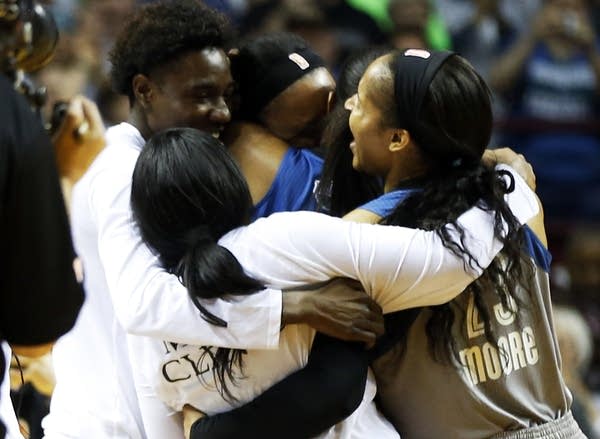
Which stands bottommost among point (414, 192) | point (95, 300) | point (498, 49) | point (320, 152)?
point (498, 49)

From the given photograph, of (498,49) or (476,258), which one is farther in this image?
(498,49)

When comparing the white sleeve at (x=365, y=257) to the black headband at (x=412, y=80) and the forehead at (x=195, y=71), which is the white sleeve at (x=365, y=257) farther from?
the forehead at (x=195, y=71)

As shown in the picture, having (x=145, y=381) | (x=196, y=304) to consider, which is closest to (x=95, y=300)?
(x=145, y=381)

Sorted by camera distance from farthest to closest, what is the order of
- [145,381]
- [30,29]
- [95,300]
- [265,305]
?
[30,29] → [95,300] → [145,381] → [265,305]

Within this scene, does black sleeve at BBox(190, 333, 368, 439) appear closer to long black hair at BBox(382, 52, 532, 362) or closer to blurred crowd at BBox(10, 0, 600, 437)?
long black hair at BBox(382, 52, 532, 362)

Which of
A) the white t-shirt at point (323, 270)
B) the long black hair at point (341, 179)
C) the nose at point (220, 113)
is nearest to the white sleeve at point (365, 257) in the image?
the white t-shirt at point (323, 270)

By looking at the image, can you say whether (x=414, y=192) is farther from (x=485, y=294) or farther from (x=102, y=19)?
(x=102, y=19)

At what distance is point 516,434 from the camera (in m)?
2.52

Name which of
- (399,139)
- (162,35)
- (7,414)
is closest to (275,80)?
(162,35)

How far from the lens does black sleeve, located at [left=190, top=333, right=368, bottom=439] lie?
2.38m

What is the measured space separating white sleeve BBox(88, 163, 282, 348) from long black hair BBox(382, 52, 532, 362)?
12.0 inches

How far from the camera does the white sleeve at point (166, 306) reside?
7.84 ft

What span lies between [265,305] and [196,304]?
12 cm

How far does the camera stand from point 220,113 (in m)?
2.88
